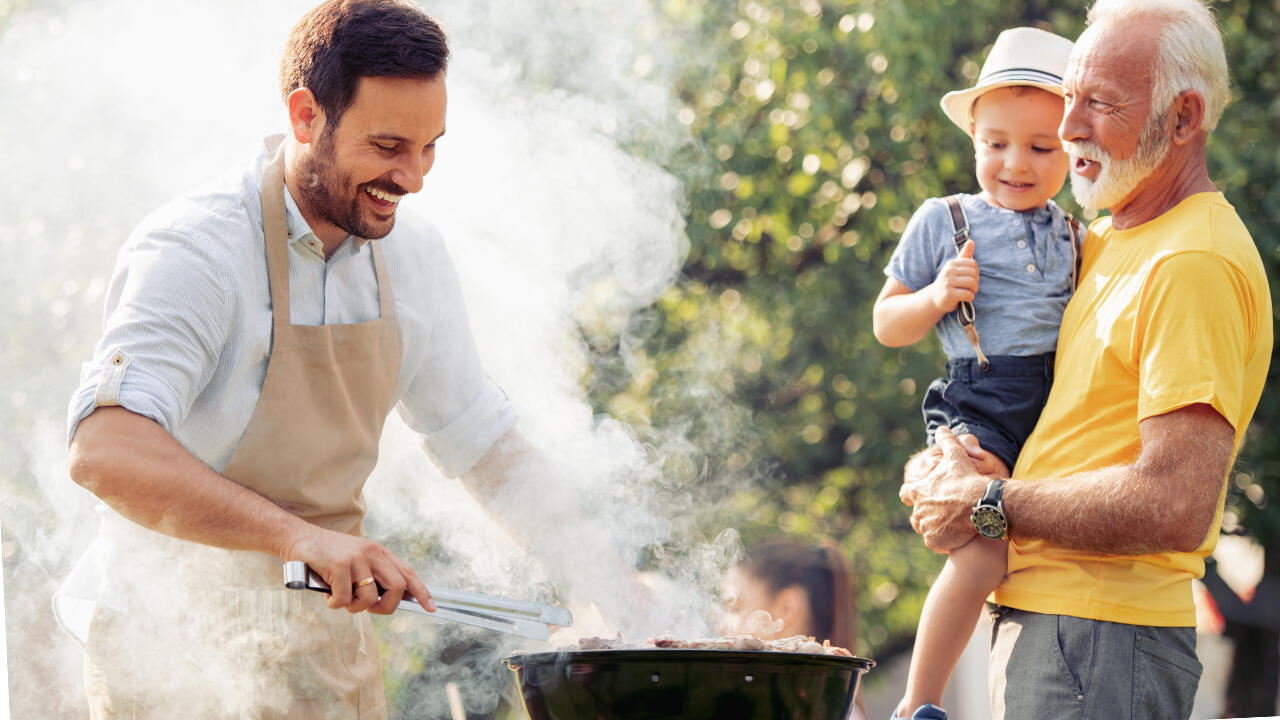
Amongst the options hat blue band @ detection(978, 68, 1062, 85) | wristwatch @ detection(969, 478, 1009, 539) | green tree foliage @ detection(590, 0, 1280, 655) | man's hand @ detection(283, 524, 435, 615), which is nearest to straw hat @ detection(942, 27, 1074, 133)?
hat blue band @ detection(978, 68, 1062, 85)

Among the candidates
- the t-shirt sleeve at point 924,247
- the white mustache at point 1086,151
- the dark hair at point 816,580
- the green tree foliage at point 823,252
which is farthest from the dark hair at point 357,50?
the green tree foliage at point 823,252

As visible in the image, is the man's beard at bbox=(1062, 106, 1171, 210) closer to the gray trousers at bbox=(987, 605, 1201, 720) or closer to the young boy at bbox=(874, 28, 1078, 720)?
the young boy at bbox=(874, 28, 1078, 720)

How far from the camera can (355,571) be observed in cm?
179

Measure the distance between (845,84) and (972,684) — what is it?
2.98 m

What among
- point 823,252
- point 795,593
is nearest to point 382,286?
point 795,593

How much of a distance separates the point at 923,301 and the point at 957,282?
0.10 metres

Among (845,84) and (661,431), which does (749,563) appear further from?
(845,84)

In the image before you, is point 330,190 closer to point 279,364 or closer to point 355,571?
point 279,364

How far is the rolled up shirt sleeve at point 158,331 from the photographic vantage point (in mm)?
1830

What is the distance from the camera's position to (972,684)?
5938 millimetres

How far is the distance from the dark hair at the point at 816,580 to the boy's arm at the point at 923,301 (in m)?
1.28

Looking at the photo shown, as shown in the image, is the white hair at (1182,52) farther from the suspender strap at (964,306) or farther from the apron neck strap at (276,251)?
the apron neck strap at (276,251)

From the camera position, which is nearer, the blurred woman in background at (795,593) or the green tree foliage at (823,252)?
the blurred woman in background at (795,593)

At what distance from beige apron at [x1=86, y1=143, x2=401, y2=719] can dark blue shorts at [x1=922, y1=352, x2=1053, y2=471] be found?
3.77 ft
